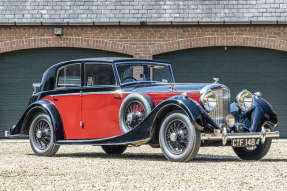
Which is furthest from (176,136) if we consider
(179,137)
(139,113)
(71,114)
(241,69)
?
(241,69)

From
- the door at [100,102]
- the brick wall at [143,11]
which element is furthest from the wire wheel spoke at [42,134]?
the brick wall at [143,11]

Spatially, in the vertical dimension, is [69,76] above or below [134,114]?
above

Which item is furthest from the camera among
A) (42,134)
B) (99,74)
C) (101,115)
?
(42,134)

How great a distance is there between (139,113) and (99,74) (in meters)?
1.19

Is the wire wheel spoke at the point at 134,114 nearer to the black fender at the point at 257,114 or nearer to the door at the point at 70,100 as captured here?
the door at the point at 70,100

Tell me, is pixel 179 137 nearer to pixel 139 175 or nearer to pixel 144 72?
pixel 139 175

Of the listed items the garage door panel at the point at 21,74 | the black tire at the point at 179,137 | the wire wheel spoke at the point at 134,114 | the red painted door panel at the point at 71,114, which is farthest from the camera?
the garage door panel at the point at 21,74

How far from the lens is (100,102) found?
9.09m

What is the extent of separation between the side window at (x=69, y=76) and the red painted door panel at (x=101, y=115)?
0.43m

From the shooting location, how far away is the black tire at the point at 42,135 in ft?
31.5

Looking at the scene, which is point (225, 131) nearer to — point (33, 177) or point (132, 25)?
point (33, 177)

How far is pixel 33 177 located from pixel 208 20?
11.3m

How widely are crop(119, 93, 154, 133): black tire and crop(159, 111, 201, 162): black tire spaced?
1.37 feet

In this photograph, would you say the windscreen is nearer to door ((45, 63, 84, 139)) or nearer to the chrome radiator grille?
door ((45, 63, 84, 139))
